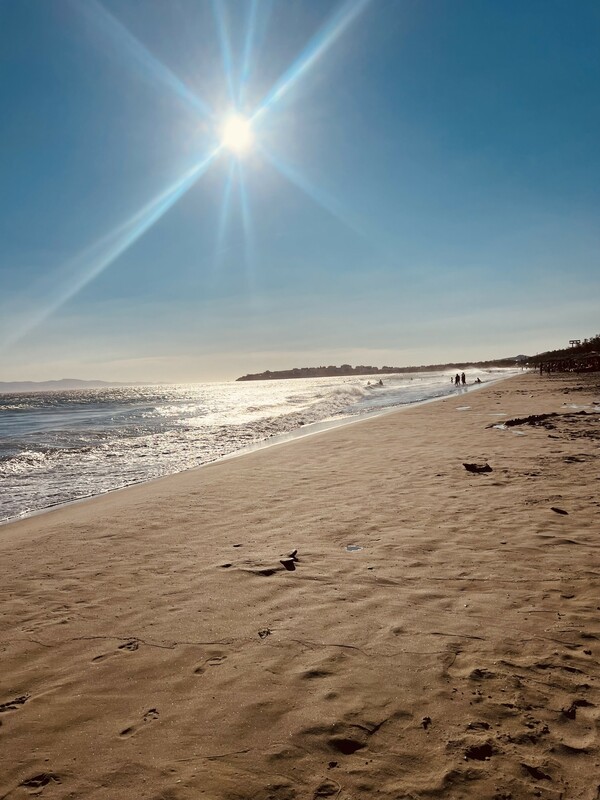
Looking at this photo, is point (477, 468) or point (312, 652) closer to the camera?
point (312, 652)

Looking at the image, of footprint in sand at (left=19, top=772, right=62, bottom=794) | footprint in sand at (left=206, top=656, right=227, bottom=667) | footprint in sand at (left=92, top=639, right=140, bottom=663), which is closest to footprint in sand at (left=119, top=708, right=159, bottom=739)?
footprint in sand at (left=19, top=772, right=62, bottom=794)

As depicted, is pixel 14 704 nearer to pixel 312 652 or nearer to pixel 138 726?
pixel 138 726

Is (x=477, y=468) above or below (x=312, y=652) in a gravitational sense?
above

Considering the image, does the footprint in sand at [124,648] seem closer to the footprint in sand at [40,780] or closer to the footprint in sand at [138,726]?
the footprint in sand at [138,726]

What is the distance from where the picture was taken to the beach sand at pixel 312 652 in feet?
8.50

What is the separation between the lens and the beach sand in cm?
259

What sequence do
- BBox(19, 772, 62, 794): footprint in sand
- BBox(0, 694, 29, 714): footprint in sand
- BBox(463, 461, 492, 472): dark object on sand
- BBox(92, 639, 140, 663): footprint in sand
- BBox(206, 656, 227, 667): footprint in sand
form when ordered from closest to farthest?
BBox(19, 772, 62, 794): footprint in sand → BBox(0, 694, 29, 714): footprint in sand → BBox(206, 656, 227, 667): footprint in sand → BBox(92, 639, 140, 663): footprint in sand → BBox(463, 461, 492, 472): dark object on sand

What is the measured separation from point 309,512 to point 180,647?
157 inches

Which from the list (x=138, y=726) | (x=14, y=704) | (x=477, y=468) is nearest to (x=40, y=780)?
(x=138, y=726)

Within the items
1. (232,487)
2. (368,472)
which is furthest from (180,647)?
(368,472)

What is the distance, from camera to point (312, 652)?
3693 mm

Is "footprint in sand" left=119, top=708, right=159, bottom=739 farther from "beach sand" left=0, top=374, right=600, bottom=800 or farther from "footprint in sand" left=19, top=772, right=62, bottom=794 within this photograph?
"footprint in sand" left=19, top=772, right=62, bottom=794

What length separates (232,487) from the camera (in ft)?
32.7

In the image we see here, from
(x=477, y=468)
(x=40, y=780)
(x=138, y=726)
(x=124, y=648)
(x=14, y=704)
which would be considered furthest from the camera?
(x=477, y=468)
